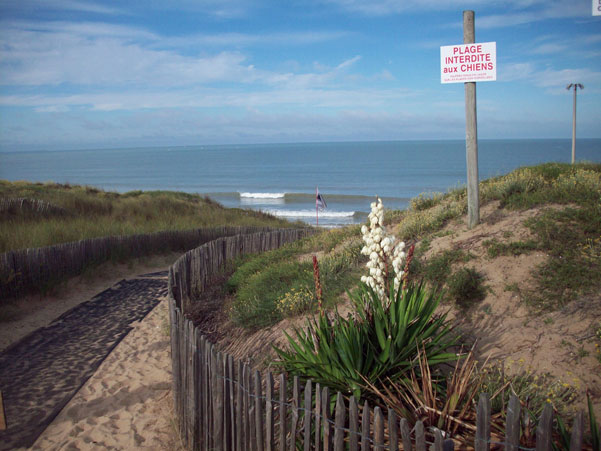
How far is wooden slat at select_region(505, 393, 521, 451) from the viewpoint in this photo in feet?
7.61

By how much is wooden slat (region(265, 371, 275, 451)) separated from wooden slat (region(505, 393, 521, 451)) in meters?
1.50

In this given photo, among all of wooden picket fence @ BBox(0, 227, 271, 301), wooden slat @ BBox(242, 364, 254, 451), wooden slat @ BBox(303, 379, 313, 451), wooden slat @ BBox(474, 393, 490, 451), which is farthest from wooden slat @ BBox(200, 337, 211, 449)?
wooden picket fence @ BBox(0, 227, 271, 301)

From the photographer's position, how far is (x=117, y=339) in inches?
291

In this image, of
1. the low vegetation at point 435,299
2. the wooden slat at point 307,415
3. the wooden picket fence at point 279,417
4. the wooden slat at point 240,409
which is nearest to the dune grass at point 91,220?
the low vegetation at point 435,299

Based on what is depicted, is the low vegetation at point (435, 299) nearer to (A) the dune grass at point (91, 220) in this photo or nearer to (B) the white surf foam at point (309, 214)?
(A) the dune grass at point (91, 220)

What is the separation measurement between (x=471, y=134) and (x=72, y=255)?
27.4ft

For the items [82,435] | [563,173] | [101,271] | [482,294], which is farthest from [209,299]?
[563,173]

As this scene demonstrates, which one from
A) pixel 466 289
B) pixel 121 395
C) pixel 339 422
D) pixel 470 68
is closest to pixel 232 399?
pixel 339 422

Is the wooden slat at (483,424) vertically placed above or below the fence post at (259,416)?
above

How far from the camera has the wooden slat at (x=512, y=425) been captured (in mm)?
2318

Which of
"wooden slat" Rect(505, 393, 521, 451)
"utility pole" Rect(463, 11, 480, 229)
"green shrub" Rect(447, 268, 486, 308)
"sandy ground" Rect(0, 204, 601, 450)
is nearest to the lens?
"wooden slat" Rect(505, 393, 521, 451)

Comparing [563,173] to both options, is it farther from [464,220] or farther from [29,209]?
[29,209]

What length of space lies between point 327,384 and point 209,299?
18.9 ft

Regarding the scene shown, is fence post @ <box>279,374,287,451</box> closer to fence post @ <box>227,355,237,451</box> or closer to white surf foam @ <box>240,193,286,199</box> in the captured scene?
fence post @ <box>227,355,237,451</box>
